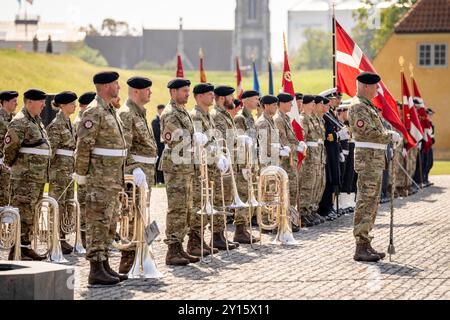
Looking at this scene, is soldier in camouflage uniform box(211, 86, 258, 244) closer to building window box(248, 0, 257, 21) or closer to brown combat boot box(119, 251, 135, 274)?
brown combat boot box(119, 251, 135, 274)

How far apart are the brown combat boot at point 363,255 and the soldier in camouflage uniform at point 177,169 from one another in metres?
2.02

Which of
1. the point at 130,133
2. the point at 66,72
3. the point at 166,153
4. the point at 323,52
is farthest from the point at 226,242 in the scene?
the point at 323,52

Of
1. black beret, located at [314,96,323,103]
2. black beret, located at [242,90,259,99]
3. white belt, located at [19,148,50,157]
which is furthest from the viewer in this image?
black beret, located at [314,96,323,103]

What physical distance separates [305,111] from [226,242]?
498 cm

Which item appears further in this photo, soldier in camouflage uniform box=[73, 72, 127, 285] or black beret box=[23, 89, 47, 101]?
black beret box=[23, 89, 47, 101]

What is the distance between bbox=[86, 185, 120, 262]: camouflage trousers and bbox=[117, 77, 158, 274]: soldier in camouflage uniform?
0.83 m

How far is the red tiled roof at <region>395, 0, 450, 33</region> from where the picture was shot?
5697 centimetres

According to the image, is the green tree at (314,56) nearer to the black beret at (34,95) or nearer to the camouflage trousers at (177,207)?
the black beret at (34,95)

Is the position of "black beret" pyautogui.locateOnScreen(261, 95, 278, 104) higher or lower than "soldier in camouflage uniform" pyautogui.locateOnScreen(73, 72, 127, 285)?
higher

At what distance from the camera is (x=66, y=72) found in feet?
188

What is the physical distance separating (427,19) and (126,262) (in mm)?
46453

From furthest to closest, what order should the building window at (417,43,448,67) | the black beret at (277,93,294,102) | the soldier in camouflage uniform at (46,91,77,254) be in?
the building window at (417,43,448,67) → the black beret at (277,93,294,102) → the soldier in camouflage uniform at (46,91,77,254)

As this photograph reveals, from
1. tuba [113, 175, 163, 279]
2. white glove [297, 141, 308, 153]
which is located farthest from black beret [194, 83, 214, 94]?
white glove [297, 141, 308, 153]
